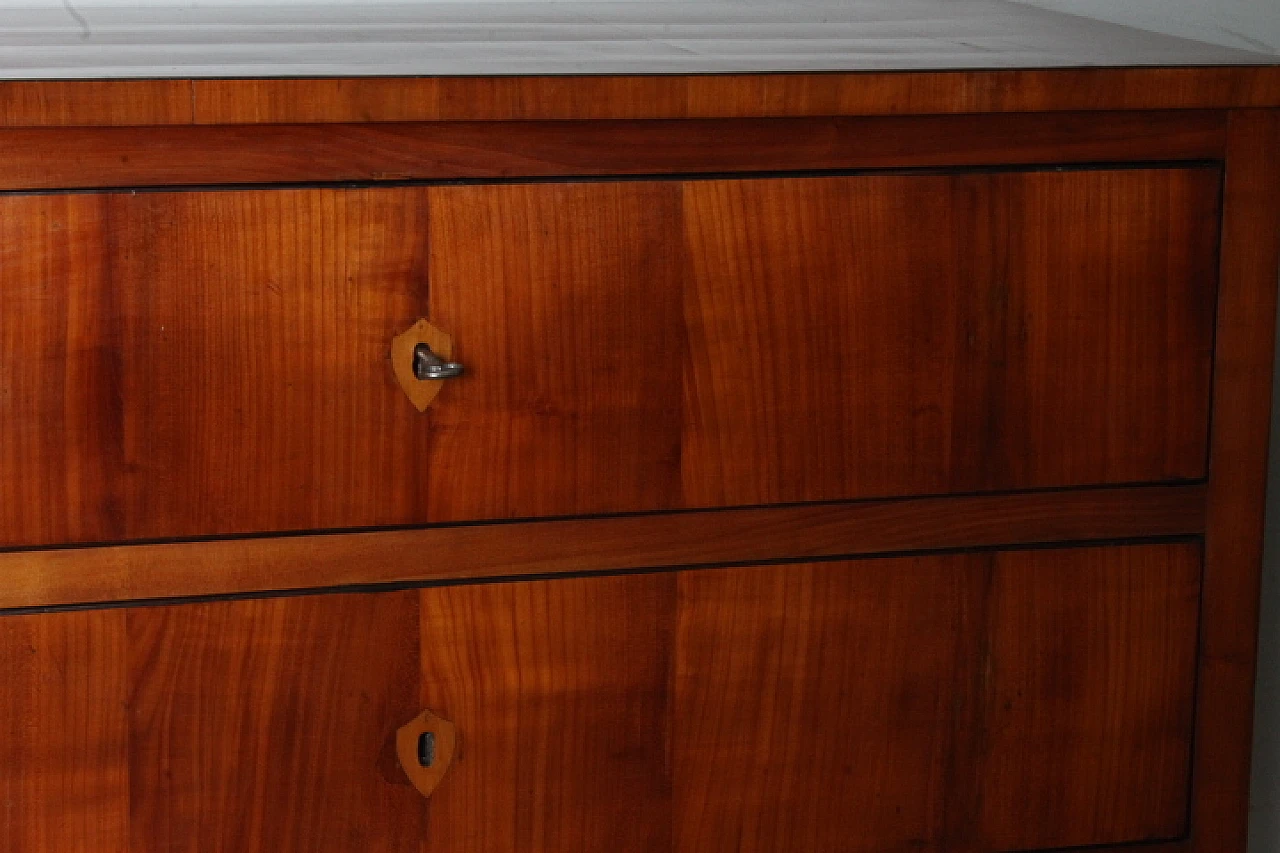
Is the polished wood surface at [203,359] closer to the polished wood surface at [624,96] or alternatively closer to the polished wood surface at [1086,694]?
the polished wood surface at [624,96]

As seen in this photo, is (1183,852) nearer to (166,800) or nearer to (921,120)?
(921,120)

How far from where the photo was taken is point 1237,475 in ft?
3.24

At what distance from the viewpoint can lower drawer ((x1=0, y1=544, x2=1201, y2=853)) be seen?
34.9 inches

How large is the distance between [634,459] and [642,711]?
14 centimetres

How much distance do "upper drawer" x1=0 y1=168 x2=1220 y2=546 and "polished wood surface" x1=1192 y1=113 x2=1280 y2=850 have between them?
0.02 metres

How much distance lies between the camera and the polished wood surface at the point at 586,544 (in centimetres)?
87

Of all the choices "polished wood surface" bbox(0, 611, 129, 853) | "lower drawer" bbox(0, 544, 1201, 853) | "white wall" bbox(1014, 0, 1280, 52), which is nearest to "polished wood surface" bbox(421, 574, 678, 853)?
"lower drawer" bbox(0, 544, 1201, 853)

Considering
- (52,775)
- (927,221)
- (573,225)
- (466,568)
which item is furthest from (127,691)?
(927,221)

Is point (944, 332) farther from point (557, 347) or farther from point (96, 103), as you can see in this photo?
point (96, 103)

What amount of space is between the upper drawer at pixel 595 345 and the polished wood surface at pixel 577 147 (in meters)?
0.01

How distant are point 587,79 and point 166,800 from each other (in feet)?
1.38

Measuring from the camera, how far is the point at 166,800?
0.90 m

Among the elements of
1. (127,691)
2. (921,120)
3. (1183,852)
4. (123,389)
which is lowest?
(1183,852)

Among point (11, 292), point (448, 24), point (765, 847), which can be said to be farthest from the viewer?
point (448, 24)
